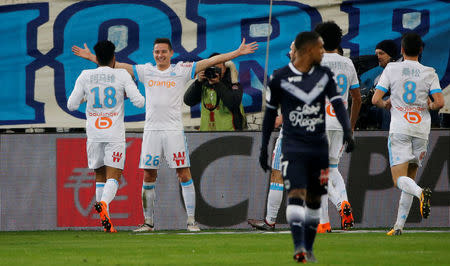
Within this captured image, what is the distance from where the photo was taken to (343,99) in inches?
419

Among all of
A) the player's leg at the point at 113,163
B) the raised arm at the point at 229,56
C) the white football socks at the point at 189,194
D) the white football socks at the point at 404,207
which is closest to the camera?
the white football socks at the point at 404,207

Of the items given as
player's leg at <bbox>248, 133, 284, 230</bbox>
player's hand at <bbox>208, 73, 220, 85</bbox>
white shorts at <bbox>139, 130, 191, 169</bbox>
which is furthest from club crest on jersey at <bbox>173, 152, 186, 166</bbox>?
player's hand at <bbox>208, 73, 220, 85</bbox>

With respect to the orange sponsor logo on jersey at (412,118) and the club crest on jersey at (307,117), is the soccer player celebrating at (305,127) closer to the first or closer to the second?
the club crest on jersey at (307,117)

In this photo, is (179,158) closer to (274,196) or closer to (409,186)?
(274,196)

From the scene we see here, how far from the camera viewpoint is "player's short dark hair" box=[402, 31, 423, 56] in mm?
10312

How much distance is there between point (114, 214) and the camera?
43.8 ft

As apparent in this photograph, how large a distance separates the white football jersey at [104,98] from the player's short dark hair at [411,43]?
3.39 m

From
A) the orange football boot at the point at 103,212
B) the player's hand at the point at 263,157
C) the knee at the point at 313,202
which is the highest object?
the player's hand at the point at 263,157

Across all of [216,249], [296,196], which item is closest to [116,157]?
[216,249]

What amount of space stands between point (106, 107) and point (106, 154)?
0.57m

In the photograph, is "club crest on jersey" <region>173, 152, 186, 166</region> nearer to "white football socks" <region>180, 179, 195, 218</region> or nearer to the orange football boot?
"white football socks" <region>180, 179, 195, 218</region>

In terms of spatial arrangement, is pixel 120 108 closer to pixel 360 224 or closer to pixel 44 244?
pixel 44 244

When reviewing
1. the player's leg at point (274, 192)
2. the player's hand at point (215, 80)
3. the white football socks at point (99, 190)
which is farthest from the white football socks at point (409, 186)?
the white football socks at point (99, 190)

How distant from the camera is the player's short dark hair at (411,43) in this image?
1031cm
